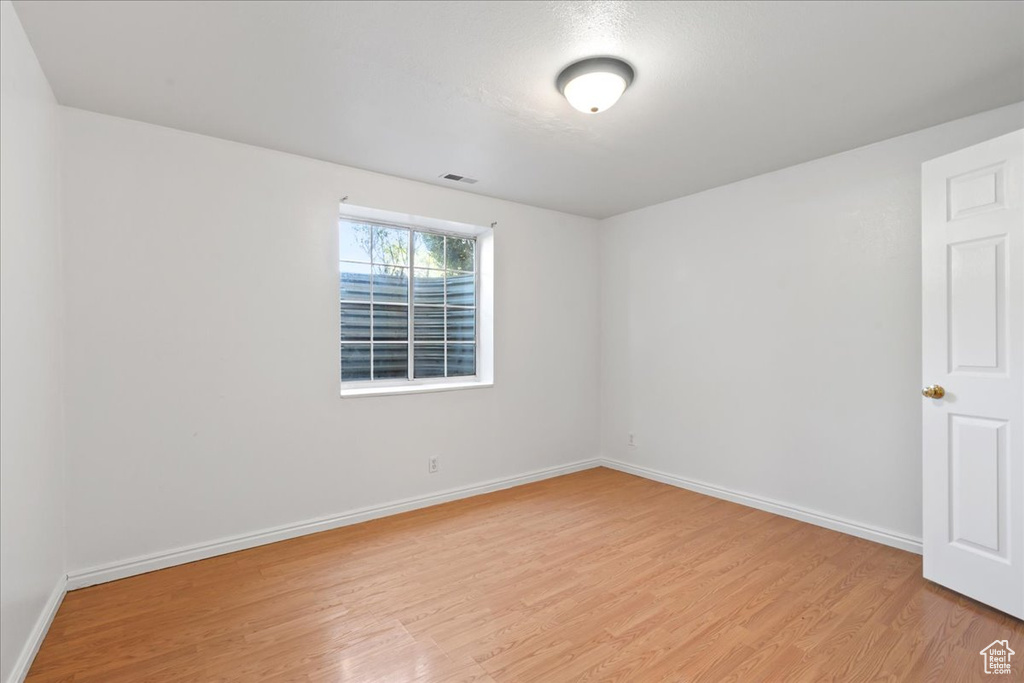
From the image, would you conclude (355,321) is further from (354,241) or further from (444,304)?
(444,304)

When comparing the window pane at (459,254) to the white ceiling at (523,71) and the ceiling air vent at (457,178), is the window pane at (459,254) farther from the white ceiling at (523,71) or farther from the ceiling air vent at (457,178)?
the white ceiling at (523,71)

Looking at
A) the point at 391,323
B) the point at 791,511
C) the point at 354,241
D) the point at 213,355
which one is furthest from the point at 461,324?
the point at 791,511

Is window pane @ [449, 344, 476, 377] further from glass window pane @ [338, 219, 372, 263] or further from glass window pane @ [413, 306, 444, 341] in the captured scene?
glass window pane @ [338, 219, 372, 263]

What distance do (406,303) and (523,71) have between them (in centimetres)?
224

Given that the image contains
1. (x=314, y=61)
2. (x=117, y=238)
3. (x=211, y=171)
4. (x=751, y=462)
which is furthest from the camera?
(x=751, y=462)

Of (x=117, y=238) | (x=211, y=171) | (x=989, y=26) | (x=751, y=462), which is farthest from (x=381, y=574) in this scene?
(x=989, y=26)

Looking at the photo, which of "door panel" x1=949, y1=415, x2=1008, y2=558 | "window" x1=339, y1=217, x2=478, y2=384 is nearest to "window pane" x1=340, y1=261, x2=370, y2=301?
"window" x1=339, y1=217, x2=478, y2=384

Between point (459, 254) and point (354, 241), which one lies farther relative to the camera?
point (459, 254)

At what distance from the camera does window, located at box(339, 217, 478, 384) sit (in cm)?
376

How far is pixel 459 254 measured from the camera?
4.34m

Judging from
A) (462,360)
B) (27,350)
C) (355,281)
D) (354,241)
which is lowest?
(462,360)

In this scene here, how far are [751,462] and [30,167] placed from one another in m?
4.59

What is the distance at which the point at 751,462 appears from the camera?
3.73 metres

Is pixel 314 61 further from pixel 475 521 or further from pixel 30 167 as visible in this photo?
pixel 475 521
